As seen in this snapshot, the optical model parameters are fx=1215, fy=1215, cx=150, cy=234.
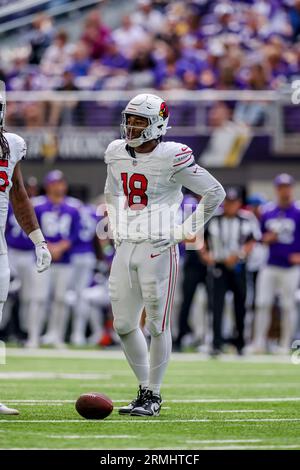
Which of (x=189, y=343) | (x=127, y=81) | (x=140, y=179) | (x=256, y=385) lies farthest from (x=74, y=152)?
(x=140, y=179)

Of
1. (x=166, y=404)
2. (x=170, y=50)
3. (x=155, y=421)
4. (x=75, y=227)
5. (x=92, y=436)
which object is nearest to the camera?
(x=92, y=436)

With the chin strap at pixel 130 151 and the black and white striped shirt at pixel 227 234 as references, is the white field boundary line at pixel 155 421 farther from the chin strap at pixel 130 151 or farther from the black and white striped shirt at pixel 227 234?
the black and white striped shirt at pixel 227 234

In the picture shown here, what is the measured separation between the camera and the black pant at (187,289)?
44.1 feet

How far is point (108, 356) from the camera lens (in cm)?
1284

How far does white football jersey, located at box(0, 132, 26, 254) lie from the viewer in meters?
6.72

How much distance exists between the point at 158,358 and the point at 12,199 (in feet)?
4.04

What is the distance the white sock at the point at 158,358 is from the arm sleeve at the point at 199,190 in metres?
0.62

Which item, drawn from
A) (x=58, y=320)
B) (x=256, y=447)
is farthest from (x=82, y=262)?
(x=256, y=447)

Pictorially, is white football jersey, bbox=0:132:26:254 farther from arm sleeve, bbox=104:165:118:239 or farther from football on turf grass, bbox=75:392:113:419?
football on turf grass, bbox=75:392:113:419

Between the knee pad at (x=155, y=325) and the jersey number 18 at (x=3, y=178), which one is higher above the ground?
the jersey number 18 at (x=3, y=178)

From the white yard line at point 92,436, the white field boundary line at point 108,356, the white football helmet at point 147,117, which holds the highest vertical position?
the white field boundary line at point 108,356

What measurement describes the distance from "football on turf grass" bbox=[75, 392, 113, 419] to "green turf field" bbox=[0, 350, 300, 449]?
0.06 metres

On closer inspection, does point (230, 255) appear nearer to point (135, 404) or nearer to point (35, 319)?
point (35, 319)

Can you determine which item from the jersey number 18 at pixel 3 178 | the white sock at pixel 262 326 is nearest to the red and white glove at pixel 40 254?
the jersey number 18 at pixel 3 178
